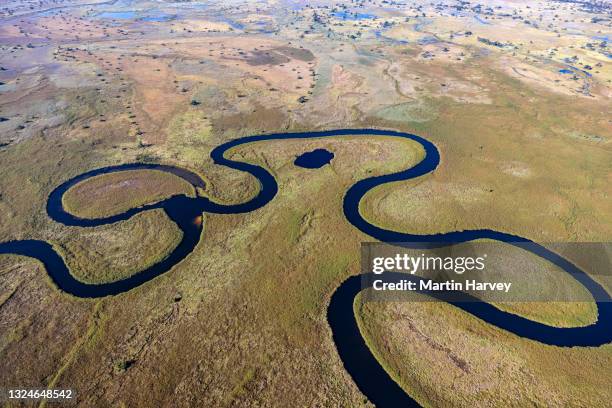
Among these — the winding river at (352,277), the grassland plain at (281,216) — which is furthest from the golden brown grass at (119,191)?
the winding river at (352,277)

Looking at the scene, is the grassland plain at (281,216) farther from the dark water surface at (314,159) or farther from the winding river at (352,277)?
the dark water surface at (314,159)

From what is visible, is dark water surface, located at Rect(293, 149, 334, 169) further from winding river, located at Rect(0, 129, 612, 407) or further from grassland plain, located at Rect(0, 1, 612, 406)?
winding river, located at Rect(0, 129, 612, 407)

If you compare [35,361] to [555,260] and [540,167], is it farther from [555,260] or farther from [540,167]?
[540,167]

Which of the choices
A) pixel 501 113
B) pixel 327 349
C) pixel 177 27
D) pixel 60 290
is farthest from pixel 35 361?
pixel 177 27

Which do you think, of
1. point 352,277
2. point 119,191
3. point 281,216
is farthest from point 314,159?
point 119,191

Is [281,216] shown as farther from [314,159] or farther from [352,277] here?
[314,159]

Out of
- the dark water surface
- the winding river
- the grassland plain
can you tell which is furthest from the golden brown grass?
the dark water surface

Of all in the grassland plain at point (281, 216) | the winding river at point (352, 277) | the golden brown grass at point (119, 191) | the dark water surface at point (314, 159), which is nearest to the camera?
the grassland plain at point (281, 216)
